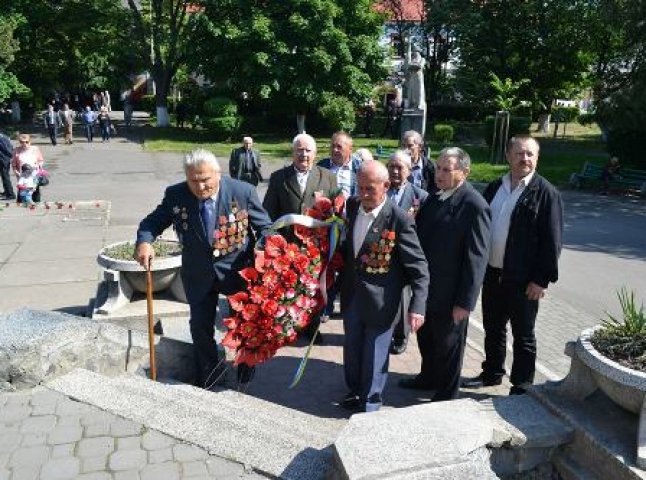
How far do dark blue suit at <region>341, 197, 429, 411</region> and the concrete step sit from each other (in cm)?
51

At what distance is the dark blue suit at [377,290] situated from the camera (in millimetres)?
4035

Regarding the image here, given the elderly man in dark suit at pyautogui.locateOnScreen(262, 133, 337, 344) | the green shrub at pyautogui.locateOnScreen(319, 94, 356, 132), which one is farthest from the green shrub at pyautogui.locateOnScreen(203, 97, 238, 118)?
the elderly man in dark suit at pyautogui.locateOnScreen(262, 133, 337, 344)

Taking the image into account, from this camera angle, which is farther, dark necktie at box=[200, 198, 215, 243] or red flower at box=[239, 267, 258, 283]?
dark necktie at box=[200, 198, 215, 243]

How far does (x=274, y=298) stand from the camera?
402 centimetres

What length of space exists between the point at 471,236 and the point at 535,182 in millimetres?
648

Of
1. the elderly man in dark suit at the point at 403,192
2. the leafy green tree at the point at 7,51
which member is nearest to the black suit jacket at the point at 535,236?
the elderly man in dark suit at the point at 403,192

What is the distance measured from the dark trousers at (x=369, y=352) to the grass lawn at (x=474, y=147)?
13.6m

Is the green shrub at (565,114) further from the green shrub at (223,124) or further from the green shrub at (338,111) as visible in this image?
the green shrub at (223,124)

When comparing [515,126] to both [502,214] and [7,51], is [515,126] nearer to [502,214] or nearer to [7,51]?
[502,214]

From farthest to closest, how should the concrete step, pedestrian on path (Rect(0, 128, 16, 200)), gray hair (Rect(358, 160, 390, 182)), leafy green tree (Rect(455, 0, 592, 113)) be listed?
leafy green tree (Rect(455, 0, 592, 113)), pedestrian on path (Rect(0, 128, 16, 200)), gray hair (Rect(358, 160, 390, 182)), the concrete step

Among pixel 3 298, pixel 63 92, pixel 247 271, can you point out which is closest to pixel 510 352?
pixel 247 271

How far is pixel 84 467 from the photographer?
3031mm

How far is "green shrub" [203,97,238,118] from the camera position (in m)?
26.6

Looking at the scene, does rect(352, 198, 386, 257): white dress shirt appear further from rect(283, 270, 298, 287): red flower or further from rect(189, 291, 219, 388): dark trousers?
rect(189, 291, 219, 388): dark trousers
